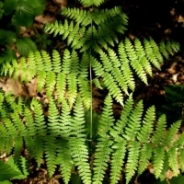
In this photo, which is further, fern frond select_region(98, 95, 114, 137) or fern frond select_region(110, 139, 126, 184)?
fern frond select_region(98, 95, 114, 137)

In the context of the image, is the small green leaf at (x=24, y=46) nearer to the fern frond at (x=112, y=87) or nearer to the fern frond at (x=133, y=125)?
the fern frond at (x=112, y=87)

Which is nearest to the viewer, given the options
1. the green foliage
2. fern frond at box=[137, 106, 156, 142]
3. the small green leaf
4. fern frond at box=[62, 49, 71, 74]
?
the green foliage

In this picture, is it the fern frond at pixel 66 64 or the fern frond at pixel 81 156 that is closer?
the fern frond at pixel 81 156

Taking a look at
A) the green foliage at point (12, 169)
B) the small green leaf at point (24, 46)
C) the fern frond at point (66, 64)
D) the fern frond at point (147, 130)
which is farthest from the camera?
the small green leaf at point (24, 46)

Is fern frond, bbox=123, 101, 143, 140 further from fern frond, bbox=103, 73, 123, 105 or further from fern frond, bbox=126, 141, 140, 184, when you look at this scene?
fern frond, bbox=103, 73, 123, 105

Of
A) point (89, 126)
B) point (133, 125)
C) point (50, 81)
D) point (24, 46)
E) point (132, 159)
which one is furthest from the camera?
point (24, 46)

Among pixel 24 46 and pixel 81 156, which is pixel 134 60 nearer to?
pixel 81 156

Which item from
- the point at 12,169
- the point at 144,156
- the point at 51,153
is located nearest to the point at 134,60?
the point at 144,156

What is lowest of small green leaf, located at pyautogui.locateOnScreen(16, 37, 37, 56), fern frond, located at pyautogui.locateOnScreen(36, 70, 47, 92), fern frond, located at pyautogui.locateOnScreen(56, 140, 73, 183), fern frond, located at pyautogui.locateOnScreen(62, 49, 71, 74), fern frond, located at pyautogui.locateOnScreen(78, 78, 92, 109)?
fern frond, located at pyautogui.locateOnScreen(56, 140, 73, 183)

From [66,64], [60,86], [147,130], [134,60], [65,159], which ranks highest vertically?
[134,60]

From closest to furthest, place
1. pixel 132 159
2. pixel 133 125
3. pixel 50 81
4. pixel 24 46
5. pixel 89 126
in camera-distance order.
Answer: pixel 132 159 → pixel 133 125 → pixel 50 81 → pixel 89 126 → pixel 24 46

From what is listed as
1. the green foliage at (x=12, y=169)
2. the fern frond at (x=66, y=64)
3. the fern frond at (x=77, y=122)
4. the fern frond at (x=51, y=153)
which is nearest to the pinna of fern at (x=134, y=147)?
the fern frond at (x=77, y=122)

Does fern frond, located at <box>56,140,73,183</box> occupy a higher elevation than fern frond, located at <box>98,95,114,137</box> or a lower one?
lower

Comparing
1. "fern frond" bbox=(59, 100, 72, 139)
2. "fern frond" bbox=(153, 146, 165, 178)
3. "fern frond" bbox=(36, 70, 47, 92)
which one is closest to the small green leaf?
"fern frond" bbox=(36, 70, 47, 92)
